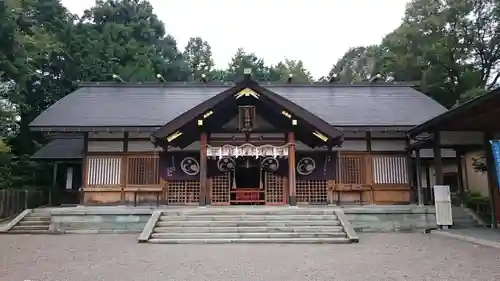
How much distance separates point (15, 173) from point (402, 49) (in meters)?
23.7

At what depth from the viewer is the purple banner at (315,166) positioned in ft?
43.9

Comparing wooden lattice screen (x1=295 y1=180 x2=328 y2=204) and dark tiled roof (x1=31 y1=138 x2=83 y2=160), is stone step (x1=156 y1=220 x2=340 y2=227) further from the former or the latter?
dark tiled roof (x1=31 y1=138 x2=83 y2=160)

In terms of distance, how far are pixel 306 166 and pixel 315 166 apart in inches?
12.3

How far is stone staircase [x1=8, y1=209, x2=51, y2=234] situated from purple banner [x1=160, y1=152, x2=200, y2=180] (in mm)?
3755

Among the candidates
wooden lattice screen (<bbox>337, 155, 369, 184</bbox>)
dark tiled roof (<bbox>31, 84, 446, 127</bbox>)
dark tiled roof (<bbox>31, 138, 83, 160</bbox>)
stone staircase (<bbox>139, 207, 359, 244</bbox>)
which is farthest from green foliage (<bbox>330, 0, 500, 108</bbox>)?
dark tiled roof (<bbox>31, 138, 83, 160</bbox>)

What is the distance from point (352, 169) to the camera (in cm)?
1376

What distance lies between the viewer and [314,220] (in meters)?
10.1

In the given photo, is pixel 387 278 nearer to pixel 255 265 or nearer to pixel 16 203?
pixel 255 265

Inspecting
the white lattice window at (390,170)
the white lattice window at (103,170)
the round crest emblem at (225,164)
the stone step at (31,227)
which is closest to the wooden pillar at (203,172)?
the round crest emblem at (225,164)

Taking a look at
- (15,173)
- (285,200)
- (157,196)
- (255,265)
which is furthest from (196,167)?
(15,173)

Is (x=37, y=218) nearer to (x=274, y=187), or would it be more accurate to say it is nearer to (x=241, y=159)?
(x=241, y=159)

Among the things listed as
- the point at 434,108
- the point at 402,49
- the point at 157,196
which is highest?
the point at 402,49

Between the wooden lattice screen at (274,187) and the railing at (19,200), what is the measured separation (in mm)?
9510

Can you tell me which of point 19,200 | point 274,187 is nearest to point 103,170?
point 19,200
